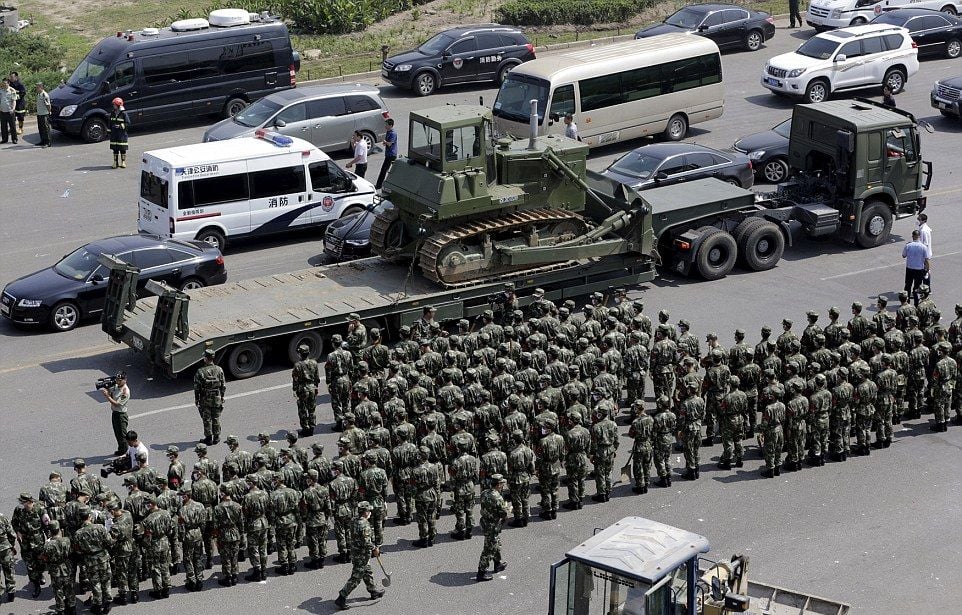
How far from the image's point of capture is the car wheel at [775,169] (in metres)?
29.0

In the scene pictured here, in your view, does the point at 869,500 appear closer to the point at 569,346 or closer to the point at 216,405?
the point at 569,346

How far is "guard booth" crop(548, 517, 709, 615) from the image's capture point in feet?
38.7

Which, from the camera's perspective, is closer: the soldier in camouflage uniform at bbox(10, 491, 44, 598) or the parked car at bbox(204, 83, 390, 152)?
the soldier in camouflage uniform at bbox(10, 491, 44, 598)

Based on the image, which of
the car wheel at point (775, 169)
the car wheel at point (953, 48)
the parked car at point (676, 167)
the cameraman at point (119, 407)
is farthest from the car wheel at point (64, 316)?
the car wheel at point (953, 48)

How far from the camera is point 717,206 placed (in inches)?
965

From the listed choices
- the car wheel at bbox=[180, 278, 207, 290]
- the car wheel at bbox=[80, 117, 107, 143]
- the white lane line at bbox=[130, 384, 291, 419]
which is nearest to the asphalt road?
the white lane line at bbox=[130, 384, 291, 419]

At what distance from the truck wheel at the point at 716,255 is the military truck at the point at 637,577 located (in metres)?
12.1

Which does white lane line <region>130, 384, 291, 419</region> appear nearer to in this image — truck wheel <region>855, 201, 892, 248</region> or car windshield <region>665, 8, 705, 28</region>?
truck wheel <region>855, 201, 892, 248</region>

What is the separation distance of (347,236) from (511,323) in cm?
476

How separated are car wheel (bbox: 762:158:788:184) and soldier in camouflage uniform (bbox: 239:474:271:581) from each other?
16786 mm

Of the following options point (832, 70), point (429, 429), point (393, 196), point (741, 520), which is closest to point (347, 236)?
point (393, 196)

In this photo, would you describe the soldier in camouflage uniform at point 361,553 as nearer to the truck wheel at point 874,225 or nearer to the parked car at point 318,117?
the truck wheel at point 874,225

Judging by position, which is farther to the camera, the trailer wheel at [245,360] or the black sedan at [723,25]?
the black sedan at [723,25]

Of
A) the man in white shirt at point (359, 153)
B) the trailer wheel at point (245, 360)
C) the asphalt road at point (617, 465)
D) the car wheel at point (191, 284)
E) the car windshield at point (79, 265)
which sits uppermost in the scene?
the man in white shirt at point (359, 153)
